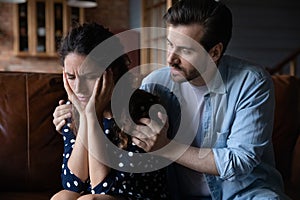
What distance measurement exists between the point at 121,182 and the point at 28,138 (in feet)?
1.75

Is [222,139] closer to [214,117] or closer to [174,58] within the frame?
[214,117]

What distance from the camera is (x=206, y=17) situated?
1144 millimetres

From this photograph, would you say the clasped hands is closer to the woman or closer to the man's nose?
the woman

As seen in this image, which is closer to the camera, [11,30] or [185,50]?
[185,50]

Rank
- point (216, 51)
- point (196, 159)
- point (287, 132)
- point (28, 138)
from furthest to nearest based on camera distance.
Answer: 1. point (287, 132)
2. point (28, 138)
3. point (216, 51)
4. point (196, 159)

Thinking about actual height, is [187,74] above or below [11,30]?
above

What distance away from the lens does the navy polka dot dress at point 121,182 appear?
1.11 metres

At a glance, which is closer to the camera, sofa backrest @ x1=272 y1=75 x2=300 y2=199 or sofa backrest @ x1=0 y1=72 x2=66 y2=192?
sofa backrest @ x1=0 y1=72 x2=66 y2=192

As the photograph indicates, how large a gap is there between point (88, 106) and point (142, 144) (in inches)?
7.4

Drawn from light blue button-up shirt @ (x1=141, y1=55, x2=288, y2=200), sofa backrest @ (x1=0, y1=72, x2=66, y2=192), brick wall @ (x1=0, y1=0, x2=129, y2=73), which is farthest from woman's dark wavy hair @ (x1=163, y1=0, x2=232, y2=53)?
brick wall @ (x1=0, y1=0, x2=129, y2=73)

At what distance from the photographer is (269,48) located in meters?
6.20

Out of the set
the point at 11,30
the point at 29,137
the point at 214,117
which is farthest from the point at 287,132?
the point at 11,30

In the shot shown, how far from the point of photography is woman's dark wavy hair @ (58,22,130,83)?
116 centimetres

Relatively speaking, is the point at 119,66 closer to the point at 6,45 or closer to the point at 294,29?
the point at 6,45
